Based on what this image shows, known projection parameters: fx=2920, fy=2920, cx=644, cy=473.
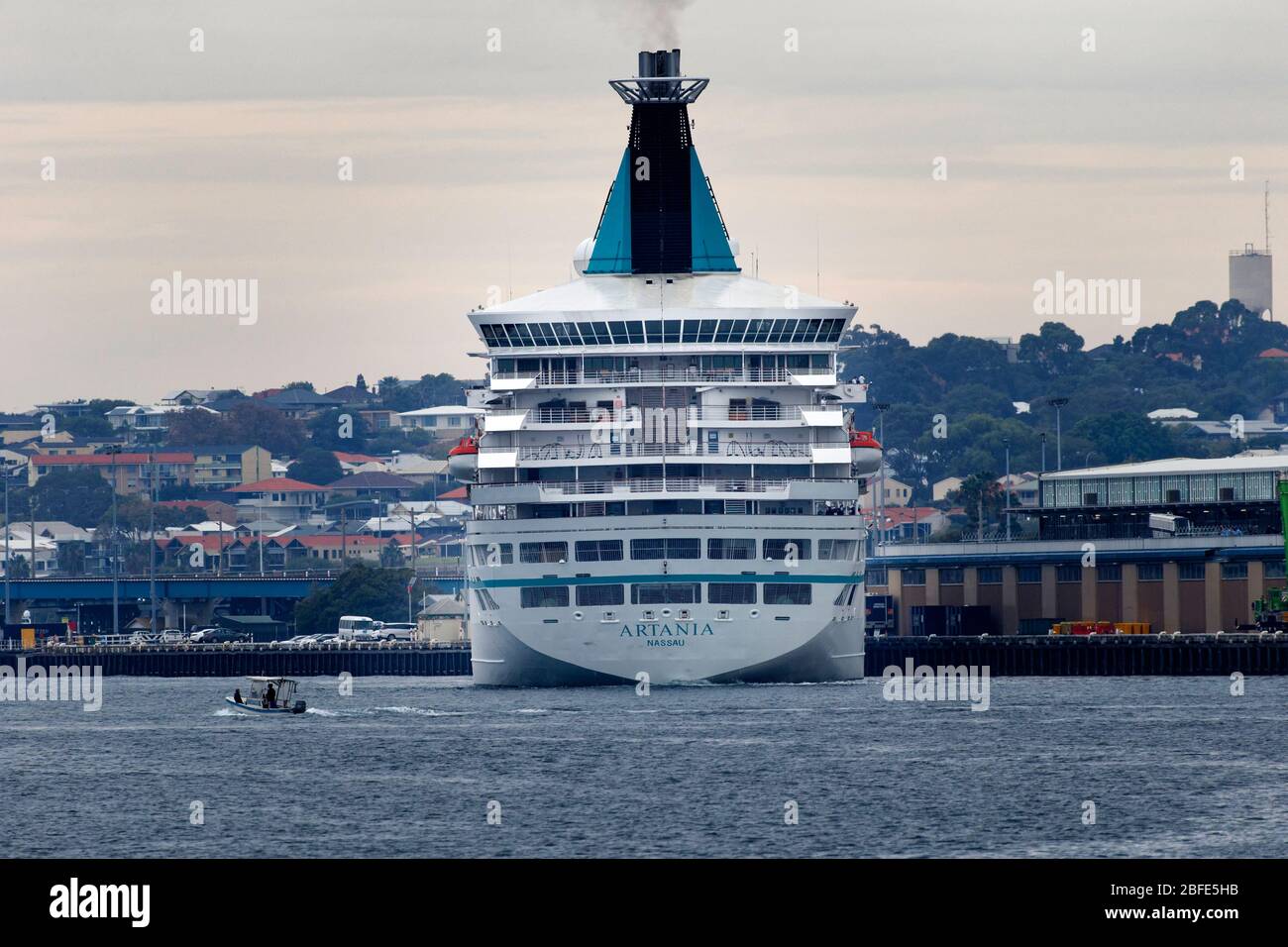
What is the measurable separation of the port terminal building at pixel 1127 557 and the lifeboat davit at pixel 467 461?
4836 cm

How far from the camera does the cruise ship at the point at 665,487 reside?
11081cm

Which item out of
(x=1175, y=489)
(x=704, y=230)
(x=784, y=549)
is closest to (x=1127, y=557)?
(x=1175, y=489)

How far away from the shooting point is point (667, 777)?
80.8 meters

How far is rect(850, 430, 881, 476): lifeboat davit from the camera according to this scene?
120m

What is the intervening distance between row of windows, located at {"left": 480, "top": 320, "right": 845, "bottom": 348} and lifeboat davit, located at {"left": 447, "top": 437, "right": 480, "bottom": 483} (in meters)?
5.28

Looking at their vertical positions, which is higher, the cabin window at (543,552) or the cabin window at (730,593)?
the cabin window at (543,552)

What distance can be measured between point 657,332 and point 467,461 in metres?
10.3

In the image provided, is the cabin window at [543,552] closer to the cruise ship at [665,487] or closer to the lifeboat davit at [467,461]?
the cruise ship at [665,487]

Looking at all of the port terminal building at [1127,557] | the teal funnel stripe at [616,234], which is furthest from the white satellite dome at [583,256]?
the port terminal building at [1127,557]

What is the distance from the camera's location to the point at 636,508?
370ft

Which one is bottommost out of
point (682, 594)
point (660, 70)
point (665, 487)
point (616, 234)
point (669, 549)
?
point (682, 594)

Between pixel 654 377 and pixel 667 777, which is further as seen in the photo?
pixel 654 377

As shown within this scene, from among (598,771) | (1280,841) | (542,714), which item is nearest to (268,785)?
(598,771)

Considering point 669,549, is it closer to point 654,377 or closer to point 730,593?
point 730,593
